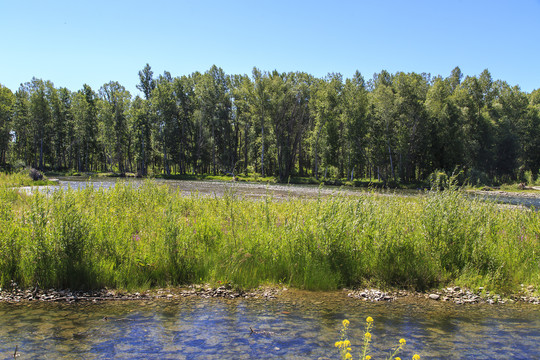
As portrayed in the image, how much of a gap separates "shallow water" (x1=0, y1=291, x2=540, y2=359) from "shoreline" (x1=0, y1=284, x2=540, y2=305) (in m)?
0.31

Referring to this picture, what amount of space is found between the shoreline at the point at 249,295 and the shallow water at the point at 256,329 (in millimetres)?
310

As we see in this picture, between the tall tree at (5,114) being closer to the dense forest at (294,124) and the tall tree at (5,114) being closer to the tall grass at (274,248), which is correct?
the dense forest at (294,124)

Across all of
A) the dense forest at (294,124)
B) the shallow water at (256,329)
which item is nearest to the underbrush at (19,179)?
→ the shallow water at (256,329)

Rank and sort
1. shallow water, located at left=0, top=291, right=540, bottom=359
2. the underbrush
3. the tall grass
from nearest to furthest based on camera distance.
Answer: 1. shallow water, located at left=0, top=291, right=540, bottom=359
2. the tall grass
3. the underbrush

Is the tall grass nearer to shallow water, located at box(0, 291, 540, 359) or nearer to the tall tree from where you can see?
shallow water, located at box(0, 291, 540, 359)

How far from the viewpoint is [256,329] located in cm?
731

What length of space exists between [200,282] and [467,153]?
74.5 m

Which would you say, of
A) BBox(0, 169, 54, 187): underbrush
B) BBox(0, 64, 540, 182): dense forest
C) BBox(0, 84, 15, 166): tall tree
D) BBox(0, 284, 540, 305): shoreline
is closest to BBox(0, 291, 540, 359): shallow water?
BBox(0, 284, 540, 305): shoreline

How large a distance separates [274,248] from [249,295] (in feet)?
5.43

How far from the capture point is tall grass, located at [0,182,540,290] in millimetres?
9109

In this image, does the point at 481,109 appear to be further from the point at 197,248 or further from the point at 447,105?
the point at 197,248

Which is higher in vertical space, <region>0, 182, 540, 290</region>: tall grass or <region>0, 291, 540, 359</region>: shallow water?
<region>0, 182, 540, 290</region>: tall grass

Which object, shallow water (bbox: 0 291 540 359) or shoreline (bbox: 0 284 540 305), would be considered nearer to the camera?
shallow water (bbox: 0 291 540 359)

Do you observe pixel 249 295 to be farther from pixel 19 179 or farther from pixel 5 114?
pixel 5 114
